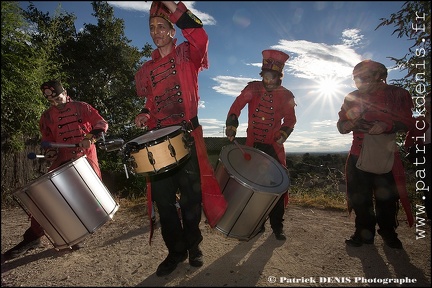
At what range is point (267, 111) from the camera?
13.1ft

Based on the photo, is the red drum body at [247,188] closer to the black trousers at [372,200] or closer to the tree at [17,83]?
the black trousers at [372,200]

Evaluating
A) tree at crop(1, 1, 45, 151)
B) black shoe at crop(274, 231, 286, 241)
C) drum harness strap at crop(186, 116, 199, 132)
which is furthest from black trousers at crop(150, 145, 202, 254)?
tree at crop(1, 1, 45, 151)

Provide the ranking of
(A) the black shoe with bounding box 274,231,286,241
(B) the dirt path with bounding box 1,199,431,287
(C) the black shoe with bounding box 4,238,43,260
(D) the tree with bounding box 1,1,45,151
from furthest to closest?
(D) the tree with bounding box 1,1,45,151, (A) the black shoe with bounding box 274,231,286,241, (C) the black shoe with bounding box 4,238,43,260, (B) the dirt path with bounding box 1,199,431,287

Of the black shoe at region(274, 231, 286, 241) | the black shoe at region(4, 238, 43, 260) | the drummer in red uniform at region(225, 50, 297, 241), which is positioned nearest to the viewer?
the black shoe at region(4, 238, 43, 260)

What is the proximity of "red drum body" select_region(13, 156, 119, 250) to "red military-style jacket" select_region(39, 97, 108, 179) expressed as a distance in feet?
2.46

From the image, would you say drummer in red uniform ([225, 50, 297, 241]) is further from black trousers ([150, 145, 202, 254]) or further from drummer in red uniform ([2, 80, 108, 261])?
drummer in red uniform ([2, 80, 108, 261])

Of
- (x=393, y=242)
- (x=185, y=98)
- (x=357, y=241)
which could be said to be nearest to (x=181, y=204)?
(x=185, y=98)

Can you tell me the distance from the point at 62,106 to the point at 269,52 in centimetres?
297

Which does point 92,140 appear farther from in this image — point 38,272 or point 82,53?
point 82,53

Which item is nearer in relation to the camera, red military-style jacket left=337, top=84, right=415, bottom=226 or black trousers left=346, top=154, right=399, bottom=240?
red military-style jacket left=337, top=84, right=415, bottom=226

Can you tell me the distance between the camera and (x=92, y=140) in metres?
3.29

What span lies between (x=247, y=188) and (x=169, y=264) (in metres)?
1.11

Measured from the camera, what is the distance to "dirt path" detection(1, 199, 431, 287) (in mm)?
2688

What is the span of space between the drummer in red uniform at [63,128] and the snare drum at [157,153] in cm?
120
